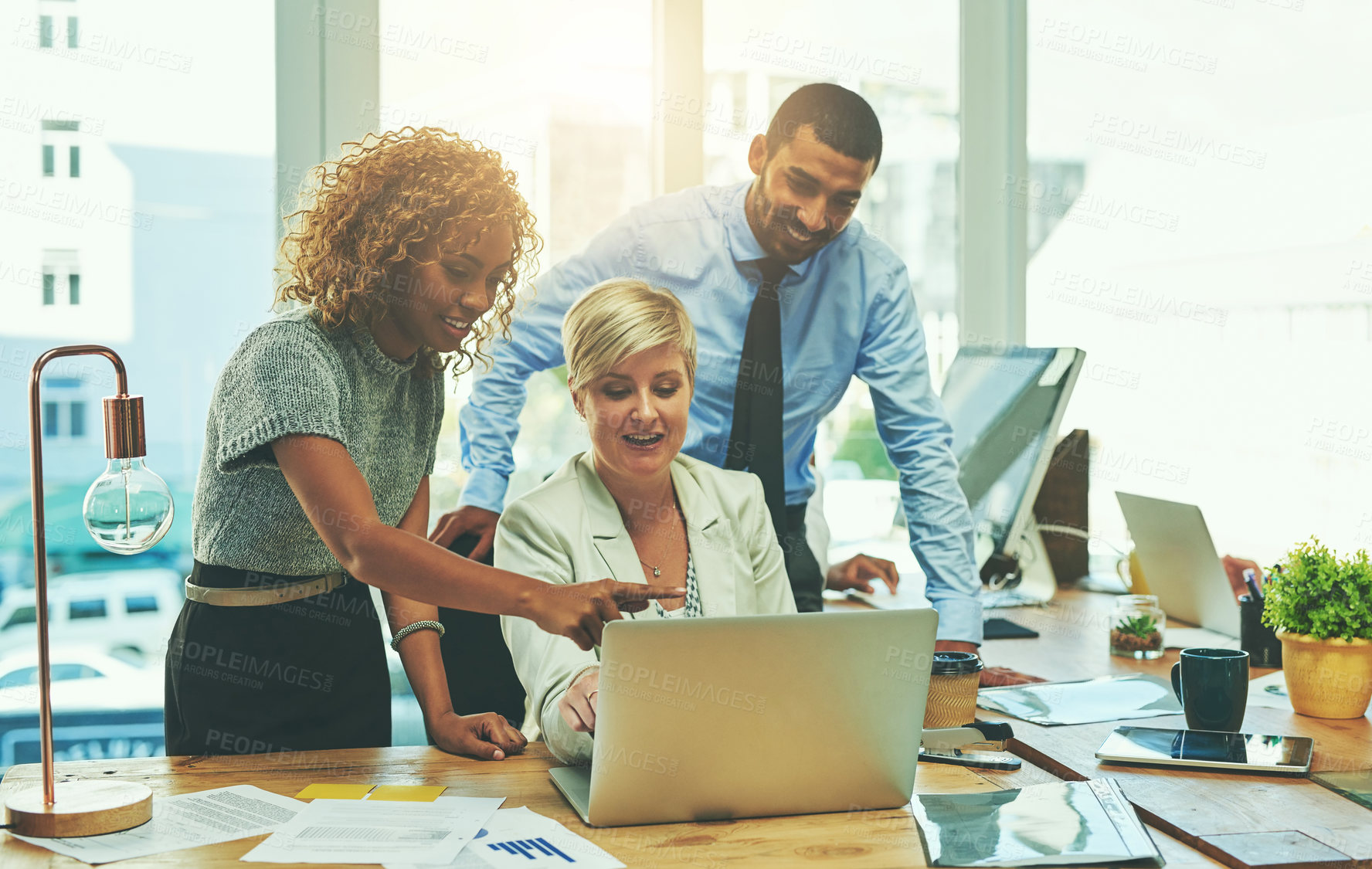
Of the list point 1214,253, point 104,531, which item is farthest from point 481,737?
point 1214,253

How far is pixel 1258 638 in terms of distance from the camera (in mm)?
2051

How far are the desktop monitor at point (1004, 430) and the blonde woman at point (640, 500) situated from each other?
0.78 m

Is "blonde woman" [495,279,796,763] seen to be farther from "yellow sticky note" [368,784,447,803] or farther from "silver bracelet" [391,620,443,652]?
"yellow sticky note" [368,784,447,803]

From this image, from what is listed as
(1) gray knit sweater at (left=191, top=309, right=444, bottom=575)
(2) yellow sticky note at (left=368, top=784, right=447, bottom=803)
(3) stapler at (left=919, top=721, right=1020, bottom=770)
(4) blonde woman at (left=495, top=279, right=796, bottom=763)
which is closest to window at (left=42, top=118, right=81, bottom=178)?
(1) gray knit sweater at (left=191, top=309, right=444, bottom=575)

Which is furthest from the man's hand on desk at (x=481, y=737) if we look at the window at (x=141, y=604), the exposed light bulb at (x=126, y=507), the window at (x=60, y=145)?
the window at (x=60, y=145)

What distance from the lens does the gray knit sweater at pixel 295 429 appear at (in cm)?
144

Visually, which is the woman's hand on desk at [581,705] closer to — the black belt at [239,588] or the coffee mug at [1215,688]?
the black belt at [239,588]

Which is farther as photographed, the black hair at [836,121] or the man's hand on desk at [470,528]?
the black hair at [836,121]

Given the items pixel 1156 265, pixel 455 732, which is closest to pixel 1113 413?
pixel 1156 265

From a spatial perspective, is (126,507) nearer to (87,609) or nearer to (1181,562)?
(87,609)

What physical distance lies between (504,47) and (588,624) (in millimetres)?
1910

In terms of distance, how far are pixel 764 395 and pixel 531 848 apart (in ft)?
5.02

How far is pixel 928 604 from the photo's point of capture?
2.37 meters

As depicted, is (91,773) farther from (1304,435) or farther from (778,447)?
(1304,435)
